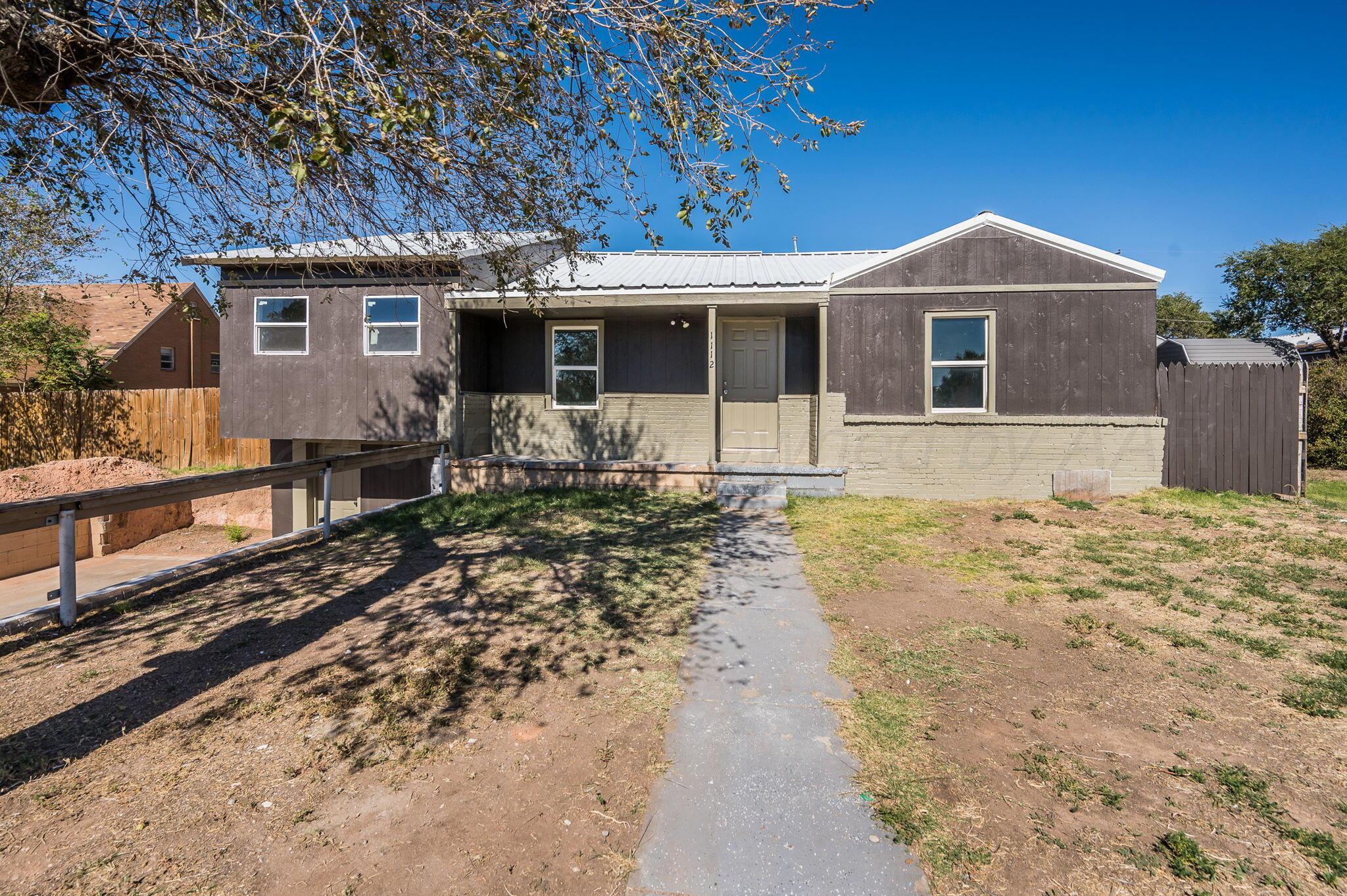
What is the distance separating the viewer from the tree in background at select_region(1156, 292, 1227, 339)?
120 feet

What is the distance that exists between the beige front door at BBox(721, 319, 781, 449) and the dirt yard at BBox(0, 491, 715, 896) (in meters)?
5.63

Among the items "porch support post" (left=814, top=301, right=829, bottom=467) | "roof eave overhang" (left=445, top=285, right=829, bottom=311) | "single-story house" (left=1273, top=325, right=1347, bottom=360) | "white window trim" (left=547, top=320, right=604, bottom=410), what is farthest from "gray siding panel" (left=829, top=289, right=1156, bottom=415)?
"single-story house" (left=1273, top=325, right=1347, bottom=360)

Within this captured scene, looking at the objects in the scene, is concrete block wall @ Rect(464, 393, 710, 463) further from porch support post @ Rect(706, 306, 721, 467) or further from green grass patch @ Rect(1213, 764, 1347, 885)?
green grass patch @ Rect(1213, 764, 1347, 885)

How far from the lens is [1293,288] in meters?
20.3

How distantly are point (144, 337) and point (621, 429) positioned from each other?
2412 cm

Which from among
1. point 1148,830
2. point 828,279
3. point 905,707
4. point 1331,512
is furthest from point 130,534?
point 1331,512

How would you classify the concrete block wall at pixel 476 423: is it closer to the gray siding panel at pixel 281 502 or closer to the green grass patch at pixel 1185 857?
the gray siding panel at pixel 281 502

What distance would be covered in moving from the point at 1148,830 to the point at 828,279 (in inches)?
328

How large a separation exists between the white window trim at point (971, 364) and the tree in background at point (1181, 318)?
33.3 metres

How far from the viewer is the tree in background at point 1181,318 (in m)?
36.5

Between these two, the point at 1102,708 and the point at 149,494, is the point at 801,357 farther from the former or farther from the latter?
the point at 149,494

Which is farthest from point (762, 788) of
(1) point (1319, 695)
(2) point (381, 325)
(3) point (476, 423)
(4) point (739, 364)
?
(2) point (381, 325)

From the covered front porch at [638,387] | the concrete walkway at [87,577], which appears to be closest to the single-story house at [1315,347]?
the covered front porch at [638,387]

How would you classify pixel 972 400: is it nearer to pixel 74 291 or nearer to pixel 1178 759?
pixel 1178 759
